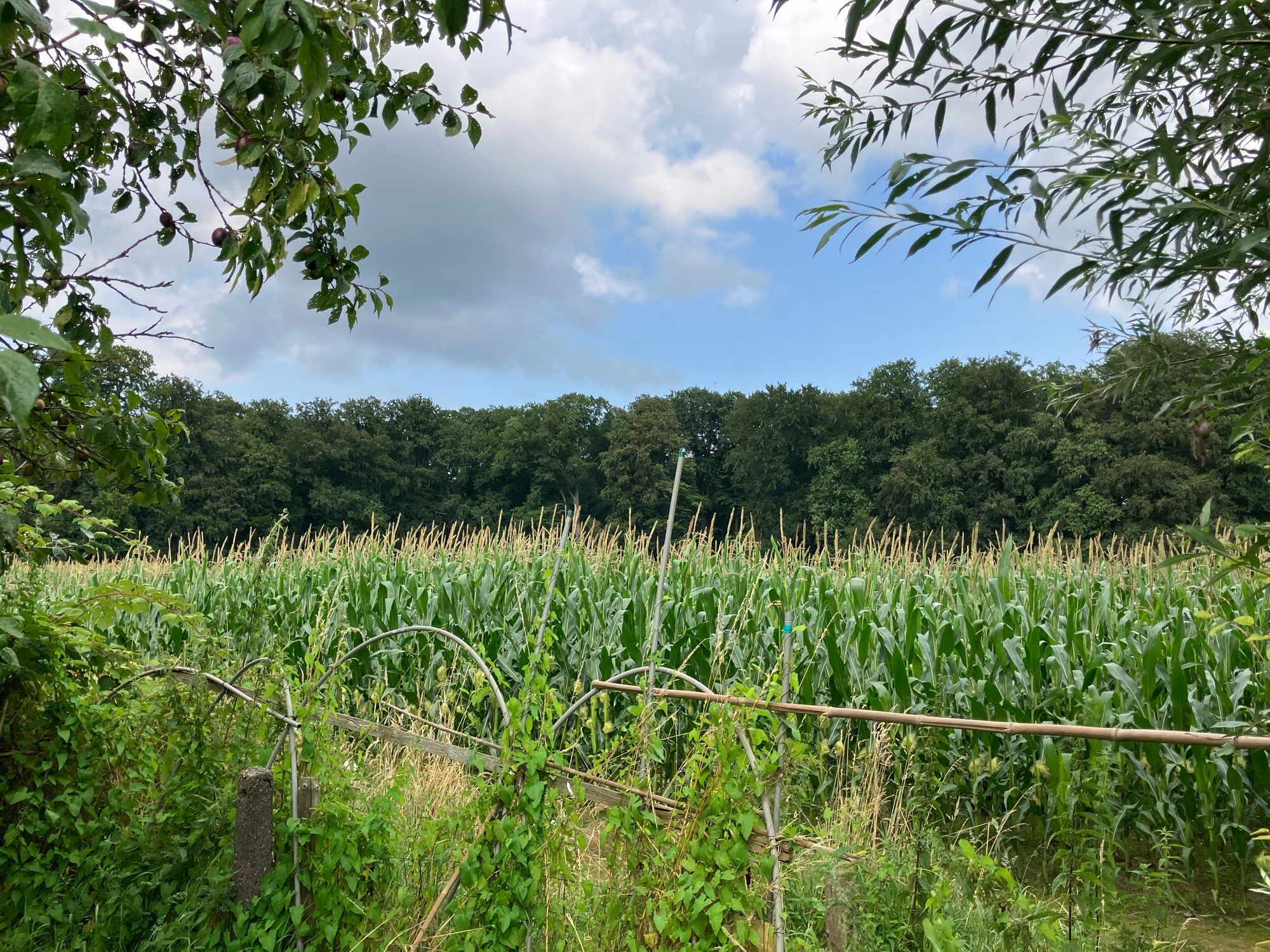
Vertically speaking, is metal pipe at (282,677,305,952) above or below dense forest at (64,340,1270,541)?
below

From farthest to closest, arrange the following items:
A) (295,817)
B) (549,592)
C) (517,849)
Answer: (549,592) → (295,817) → (517,849)

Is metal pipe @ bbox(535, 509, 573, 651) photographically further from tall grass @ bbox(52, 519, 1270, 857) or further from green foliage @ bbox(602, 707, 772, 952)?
green foliage @ bbox(602, 707, 772, 952)

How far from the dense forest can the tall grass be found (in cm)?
1448

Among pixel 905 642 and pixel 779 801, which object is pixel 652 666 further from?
pixel 905 642

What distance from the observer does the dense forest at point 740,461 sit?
91.0 ft

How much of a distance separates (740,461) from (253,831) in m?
38.3

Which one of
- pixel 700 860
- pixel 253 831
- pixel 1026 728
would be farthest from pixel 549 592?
pixel 1026 728

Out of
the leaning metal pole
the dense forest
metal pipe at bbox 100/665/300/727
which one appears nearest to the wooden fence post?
metal pipe at bbox 100/665/300/727

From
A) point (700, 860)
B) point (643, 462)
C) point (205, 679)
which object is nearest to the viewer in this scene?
point (700, 860)

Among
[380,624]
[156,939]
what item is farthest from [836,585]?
[156,939]

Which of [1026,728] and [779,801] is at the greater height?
[1026,728]

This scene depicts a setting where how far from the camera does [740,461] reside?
40594 millimetres

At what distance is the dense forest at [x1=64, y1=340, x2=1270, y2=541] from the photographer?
91.0 feet

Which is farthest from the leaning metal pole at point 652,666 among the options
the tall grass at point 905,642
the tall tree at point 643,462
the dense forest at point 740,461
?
the tall tree at point 643,462
